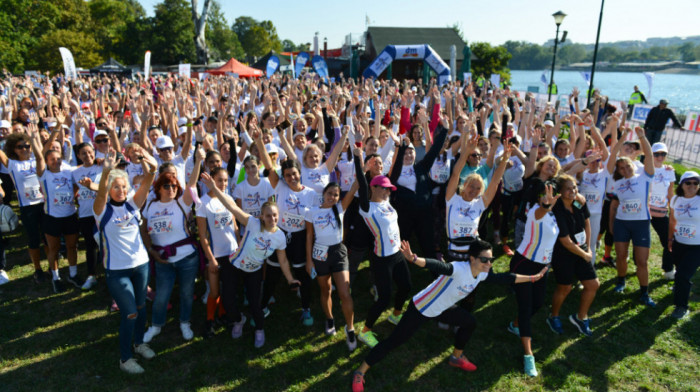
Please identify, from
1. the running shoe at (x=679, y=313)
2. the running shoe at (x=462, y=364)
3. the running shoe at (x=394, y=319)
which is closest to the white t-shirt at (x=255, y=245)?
the running shoe at (x=394, y=319)

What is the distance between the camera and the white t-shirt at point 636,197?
5.43m

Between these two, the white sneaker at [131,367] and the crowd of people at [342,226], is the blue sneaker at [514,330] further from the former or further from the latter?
the white sneaker at [131,367]

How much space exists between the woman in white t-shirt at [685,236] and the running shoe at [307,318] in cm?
443

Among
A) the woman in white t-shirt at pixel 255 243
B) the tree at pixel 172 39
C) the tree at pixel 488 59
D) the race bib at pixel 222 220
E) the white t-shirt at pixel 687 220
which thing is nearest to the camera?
the woman in white t-shirt at pixel 255 243

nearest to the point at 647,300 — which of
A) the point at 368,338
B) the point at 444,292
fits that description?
the point at 444,292

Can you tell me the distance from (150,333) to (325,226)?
2.27 m

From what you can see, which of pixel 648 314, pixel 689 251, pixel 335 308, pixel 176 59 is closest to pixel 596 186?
pixel 689 251

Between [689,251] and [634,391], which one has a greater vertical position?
[689,251]

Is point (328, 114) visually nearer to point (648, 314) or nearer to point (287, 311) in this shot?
point (287, 311)

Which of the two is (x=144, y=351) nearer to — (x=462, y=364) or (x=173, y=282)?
(x=173, y=282)

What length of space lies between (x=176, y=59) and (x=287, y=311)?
60703 mm

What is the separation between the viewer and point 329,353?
15.1 ft

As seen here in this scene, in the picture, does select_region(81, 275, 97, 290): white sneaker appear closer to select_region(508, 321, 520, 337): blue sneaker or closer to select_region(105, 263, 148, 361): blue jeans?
select_region(105, 263, 148, 361): blue jeans

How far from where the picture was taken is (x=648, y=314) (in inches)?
209
